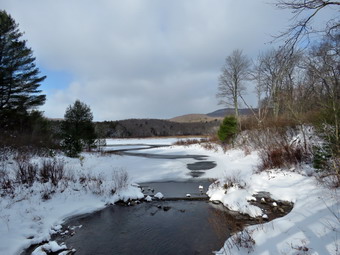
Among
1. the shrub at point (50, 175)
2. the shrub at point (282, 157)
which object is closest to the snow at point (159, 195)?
the shrub at point (50, 175)

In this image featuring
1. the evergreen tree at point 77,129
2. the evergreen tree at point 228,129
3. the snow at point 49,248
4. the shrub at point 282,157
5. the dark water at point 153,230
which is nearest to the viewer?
the snow at point 49,248

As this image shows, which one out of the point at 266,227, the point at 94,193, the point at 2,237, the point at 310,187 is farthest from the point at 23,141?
the point at 310,187

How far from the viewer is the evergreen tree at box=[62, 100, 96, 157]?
17.1m

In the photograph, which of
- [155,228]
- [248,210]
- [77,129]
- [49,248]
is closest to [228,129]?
[77,129]

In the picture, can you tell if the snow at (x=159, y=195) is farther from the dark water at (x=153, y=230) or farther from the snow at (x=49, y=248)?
the snow at (x=49, y=248)

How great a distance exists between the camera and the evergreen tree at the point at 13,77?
19.1 m

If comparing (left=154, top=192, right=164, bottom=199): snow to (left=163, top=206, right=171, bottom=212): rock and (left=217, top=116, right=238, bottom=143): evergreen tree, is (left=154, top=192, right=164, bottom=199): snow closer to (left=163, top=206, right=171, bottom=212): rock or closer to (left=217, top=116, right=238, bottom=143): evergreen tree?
(left=163, top=206, right=171, bottom=212): rock

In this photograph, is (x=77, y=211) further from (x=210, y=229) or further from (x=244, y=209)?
(x=244, y=209)

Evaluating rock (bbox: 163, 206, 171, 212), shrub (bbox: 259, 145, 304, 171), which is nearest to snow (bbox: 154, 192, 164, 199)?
rock (bbox: 163, 206, 171, 212)

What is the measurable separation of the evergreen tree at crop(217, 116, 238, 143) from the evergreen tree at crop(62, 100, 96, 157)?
13.9 m

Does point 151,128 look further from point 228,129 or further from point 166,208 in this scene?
point 166,208

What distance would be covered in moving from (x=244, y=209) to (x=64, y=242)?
5159 millimetres

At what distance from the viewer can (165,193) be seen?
9.17 metres

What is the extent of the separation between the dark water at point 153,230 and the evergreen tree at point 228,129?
16907mm
